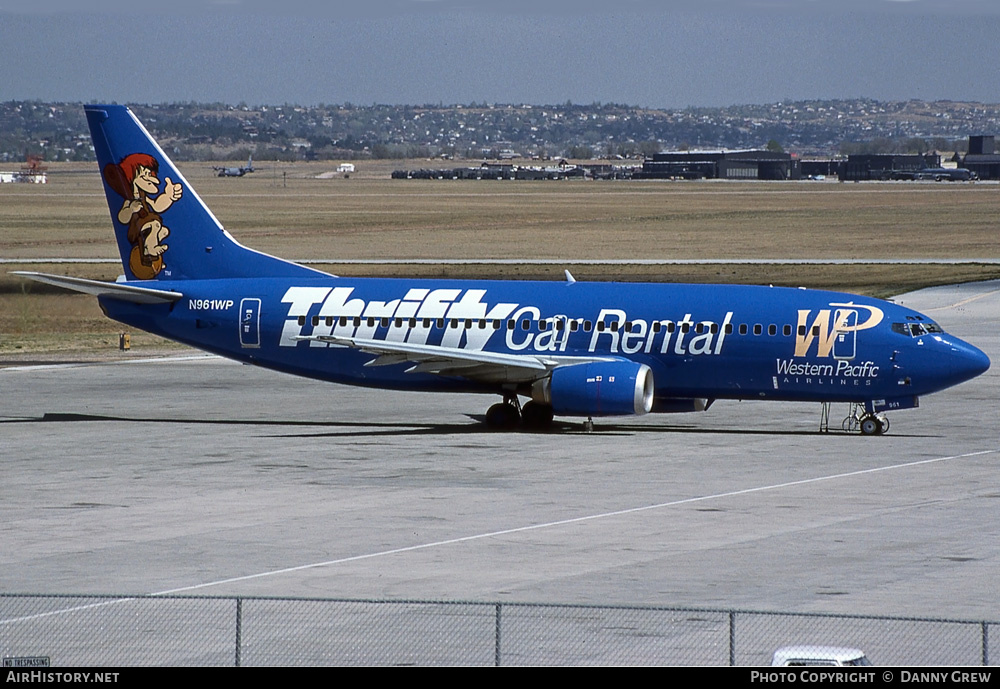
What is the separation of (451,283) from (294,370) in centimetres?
544

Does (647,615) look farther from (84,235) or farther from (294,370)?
(84,235)

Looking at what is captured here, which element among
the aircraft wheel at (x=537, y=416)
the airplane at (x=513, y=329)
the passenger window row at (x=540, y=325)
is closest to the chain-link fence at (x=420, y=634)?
the airplane at (x=513, y=329)

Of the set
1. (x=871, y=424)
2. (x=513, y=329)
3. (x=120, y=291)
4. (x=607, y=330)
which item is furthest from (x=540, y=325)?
(x=120, y=291)

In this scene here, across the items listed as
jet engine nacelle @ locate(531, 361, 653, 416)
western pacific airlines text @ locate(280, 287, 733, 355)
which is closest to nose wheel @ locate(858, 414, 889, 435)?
western pacific airlines text @ locate(280, 287, 733, 355)

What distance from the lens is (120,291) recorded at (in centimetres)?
4906

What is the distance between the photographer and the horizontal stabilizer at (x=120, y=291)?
48375 millimetres

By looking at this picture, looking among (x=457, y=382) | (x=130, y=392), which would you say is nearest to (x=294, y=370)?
(x=457, y=382)

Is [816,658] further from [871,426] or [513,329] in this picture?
[513,329]

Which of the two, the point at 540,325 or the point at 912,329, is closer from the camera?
the point at 912,329

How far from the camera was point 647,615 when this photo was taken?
2380 centimetres

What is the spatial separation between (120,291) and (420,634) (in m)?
29.4

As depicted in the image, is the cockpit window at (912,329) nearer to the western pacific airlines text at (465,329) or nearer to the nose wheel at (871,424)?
the nose wheel at (871,424)

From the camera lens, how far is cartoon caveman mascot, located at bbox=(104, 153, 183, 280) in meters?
50.8

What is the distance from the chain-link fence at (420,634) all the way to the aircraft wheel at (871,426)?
22.5m
